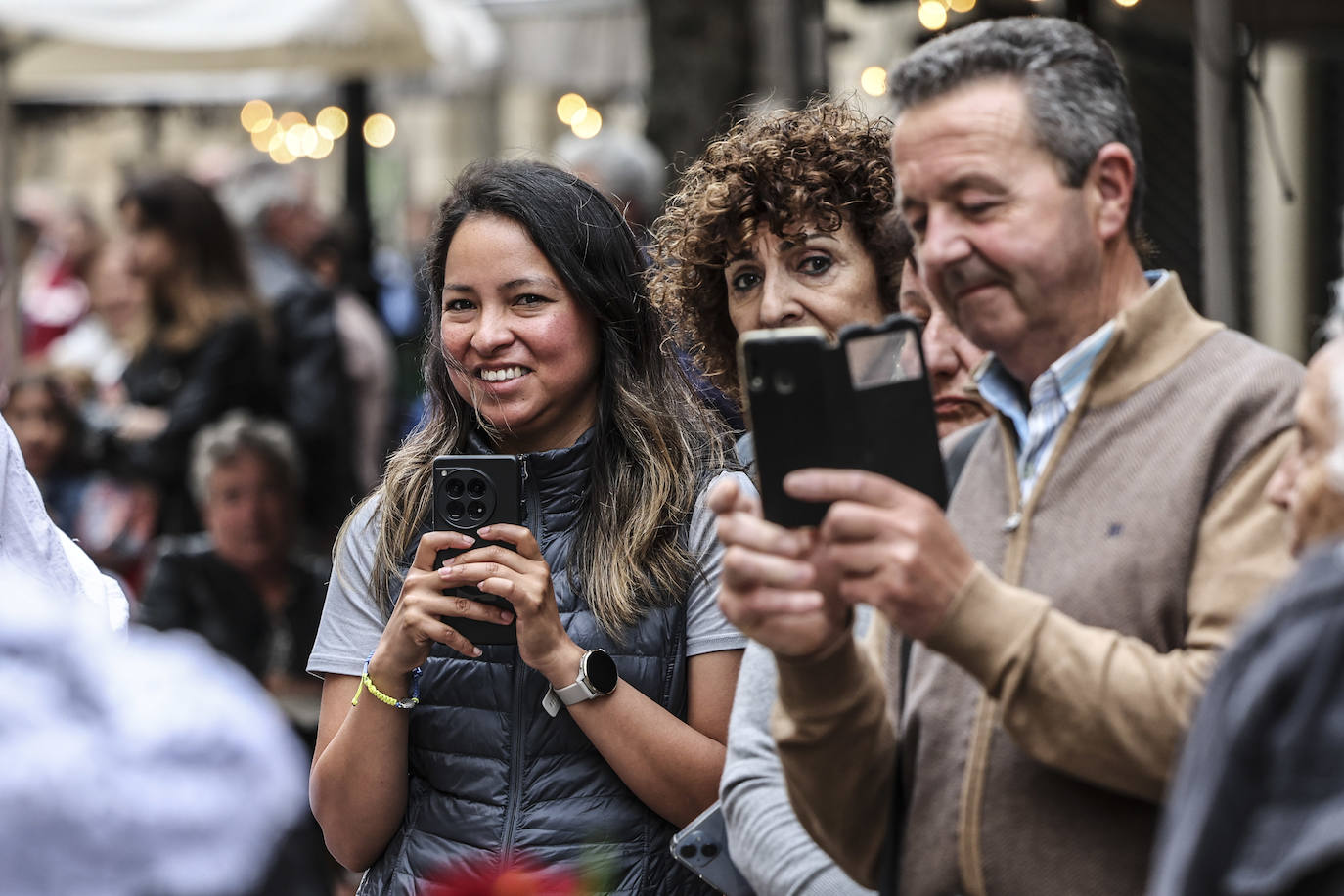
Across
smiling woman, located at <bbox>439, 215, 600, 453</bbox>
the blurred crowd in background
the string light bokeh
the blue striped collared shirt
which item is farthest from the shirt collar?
the string light bokeh

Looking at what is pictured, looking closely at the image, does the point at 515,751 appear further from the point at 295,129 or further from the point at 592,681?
the point at 295,129

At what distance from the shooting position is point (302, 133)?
45.9 ft

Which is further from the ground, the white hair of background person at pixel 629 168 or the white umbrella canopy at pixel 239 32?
the white umbrella canopy at pixel 239 32

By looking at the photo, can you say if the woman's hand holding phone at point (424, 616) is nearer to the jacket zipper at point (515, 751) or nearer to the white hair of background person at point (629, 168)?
the jacket zipper at point (515, 751)

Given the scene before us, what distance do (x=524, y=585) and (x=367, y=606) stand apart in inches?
15.1

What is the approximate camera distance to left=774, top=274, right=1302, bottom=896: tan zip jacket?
1.61 metres

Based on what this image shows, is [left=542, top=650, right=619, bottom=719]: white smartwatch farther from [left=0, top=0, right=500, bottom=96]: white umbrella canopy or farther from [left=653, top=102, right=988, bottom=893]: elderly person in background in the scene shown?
[left=0, top=0, right=500, bottom=96]: white umbrella canopy

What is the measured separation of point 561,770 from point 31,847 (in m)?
1.18

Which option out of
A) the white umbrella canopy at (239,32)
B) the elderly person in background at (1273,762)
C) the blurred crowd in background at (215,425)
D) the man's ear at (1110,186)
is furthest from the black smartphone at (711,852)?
the white umbrella canopy at (239,32)

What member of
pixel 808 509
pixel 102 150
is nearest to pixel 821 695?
pixel 808 509

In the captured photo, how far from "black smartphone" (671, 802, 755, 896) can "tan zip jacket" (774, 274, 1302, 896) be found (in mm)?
401

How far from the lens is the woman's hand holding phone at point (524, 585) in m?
2.24

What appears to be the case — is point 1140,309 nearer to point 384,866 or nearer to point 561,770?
point 561,770

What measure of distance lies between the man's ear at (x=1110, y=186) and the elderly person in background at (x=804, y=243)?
27.5 inches
